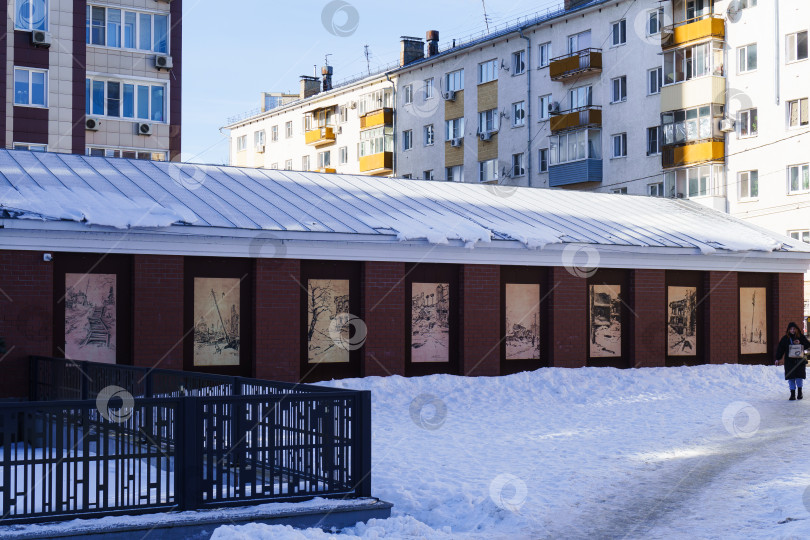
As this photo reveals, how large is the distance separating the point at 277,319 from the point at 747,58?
33.6 m

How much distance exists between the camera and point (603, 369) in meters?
26.0

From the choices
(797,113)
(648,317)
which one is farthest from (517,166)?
(648,317)

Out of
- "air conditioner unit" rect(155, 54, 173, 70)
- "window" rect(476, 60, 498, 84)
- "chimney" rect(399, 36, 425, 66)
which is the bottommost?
"air conditioner unit" rect(155, 54, 173, 70)

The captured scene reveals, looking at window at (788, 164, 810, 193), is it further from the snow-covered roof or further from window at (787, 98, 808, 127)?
the snow-covered roof

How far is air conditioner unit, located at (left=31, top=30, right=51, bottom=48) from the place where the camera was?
40156 mm

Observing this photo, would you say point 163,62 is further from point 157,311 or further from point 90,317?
point 90,317

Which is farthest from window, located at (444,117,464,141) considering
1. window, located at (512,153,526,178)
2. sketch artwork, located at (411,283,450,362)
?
sketch artwork, located at (411,283,450,362)

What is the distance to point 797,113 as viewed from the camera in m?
45.3

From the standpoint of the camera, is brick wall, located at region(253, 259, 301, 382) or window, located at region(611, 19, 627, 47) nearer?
brick wall, located at region(253, 259, 301, 382)

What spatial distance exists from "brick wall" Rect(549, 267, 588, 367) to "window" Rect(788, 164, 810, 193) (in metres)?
22.4

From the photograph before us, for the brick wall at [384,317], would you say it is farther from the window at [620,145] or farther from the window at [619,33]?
the window at [619,33]

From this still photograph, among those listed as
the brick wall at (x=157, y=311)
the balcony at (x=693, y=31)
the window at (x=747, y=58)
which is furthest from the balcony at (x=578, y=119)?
the brick wall at (x=157, y=311)

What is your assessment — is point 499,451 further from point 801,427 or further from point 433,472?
point 801,427

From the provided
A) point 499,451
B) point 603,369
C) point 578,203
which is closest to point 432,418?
point 499,451
